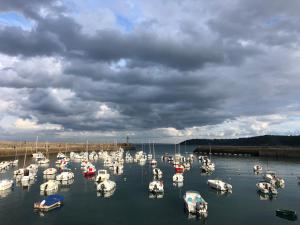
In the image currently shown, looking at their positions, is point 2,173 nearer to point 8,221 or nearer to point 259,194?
point 8,221

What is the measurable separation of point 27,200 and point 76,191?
13690mm

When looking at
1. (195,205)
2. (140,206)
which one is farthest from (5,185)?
(195,205)

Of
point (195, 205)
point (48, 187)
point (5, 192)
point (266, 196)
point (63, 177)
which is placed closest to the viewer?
point (195, 205)

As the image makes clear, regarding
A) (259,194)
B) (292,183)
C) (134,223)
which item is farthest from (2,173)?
(292,183)

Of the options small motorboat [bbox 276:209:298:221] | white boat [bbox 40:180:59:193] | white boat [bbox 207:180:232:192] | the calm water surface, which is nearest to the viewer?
the calm water surface

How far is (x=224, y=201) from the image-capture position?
68.8 metres

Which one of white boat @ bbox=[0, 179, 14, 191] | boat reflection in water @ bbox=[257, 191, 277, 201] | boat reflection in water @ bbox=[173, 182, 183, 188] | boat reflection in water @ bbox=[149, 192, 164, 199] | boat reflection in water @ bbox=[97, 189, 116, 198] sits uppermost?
white boat @ bbox=[0, 179, 14, 191]

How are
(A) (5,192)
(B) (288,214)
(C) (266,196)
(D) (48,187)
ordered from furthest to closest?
1. (D) (48,187)
2. (A) (5,192)
3. (C) (266,196)
4. (B) (288,214)

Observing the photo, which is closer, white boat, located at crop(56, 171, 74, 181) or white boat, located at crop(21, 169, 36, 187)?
white boat, located at crop(21, 169, 36, 187)

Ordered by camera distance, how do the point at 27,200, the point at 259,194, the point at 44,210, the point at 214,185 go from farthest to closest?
the point at 214,185
the point at 259,194
the point at 27,200
the point at 44,210

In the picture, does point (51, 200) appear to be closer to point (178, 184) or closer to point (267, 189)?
point (178, 184)

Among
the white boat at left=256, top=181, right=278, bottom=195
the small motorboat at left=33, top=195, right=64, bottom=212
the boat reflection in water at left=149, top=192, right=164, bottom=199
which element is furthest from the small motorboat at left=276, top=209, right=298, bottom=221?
the small motorboat at left=33, top=195, right=64, bottom=212

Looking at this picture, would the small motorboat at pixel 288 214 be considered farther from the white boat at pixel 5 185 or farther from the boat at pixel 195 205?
the white boat at pixel 5 185

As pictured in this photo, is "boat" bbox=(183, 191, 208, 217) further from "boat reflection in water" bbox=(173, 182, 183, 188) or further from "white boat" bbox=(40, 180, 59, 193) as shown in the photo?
"white boat" bbox=(40, 180, 59, 193)
